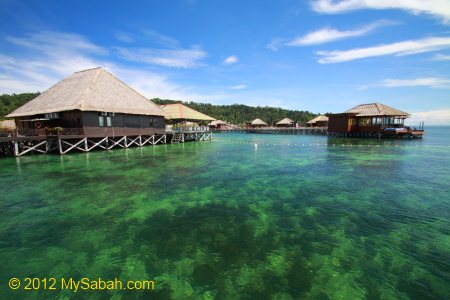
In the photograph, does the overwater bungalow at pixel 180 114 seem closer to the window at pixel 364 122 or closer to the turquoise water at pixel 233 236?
the turquoise water at pixel 233 236

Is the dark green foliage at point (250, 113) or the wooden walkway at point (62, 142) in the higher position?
the dark green foliage at point (250, 113)

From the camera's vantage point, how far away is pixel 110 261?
5.18 metres

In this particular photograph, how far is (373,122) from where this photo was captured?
43000 mm

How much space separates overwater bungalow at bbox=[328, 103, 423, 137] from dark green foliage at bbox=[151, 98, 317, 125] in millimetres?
64565

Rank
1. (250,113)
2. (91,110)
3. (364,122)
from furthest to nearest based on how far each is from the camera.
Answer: (250,113) → (364,122) → (91,110)

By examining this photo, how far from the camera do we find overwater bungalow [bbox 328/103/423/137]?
133 ft

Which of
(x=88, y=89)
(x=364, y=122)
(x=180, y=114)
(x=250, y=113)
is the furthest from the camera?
(x=250, y=113)

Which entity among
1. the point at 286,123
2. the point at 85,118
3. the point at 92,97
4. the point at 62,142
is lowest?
the point at 62,142

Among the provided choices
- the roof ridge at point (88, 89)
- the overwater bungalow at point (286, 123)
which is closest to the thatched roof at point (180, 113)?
the roof ridge at point (88, 89)

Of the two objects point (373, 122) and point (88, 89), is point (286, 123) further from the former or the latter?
point (88, 89)

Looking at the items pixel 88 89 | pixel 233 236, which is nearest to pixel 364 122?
pixel 88 89

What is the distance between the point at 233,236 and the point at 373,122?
4603cm

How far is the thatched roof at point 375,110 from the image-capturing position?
40062mm

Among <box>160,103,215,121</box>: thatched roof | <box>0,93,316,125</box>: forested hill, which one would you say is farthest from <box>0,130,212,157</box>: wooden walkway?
<box>0,93,316,125</box>: forested hill
